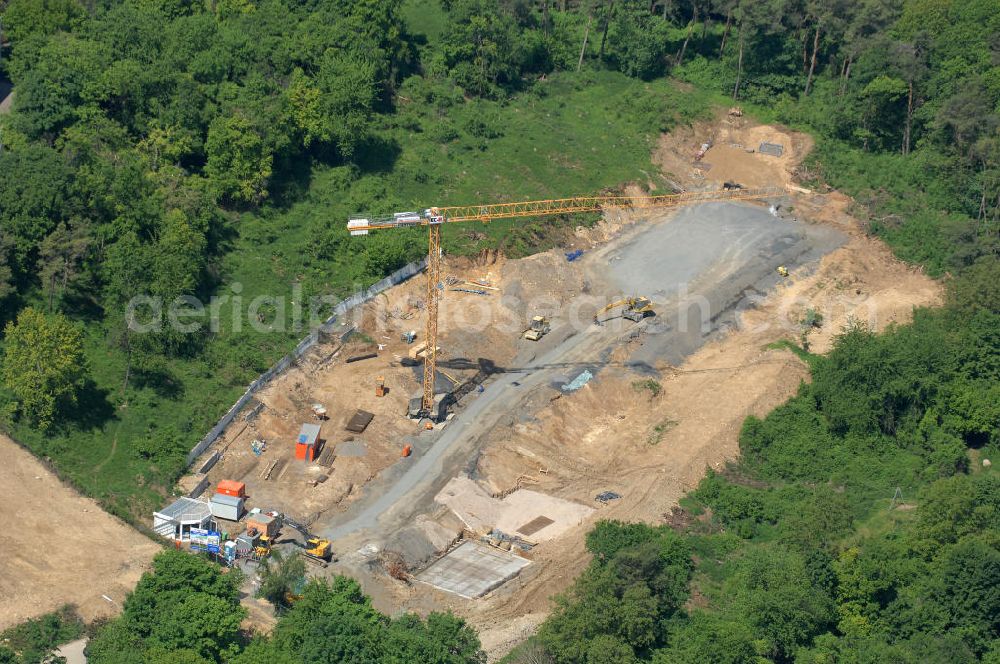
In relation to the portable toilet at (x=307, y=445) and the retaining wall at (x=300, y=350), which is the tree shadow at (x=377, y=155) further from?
the portable toilet at (x=307, y=445)

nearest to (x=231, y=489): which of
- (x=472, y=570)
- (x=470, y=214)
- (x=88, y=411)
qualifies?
(x=88, y=411)

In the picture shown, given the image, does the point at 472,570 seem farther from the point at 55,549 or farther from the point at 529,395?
the point at 55,549

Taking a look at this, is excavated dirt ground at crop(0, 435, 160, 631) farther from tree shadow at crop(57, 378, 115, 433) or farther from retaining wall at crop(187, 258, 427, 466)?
retaining wall at crop(187, 258, 427, 466)

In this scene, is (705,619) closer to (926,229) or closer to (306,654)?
(306,654)

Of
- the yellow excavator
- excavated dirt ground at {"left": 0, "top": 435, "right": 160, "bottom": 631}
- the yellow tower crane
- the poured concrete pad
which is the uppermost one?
the yellow tower crane

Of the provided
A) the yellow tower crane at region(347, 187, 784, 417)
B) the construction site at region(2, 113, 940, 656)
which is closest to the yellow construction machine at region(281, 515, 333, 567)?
the construction site at region(2, 113, 940, 656)

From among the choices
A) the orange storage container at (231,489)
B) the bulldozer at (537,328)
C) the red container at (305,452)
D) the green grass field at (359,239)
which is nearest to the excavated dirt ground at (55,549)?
the green grass field at (359,239)
